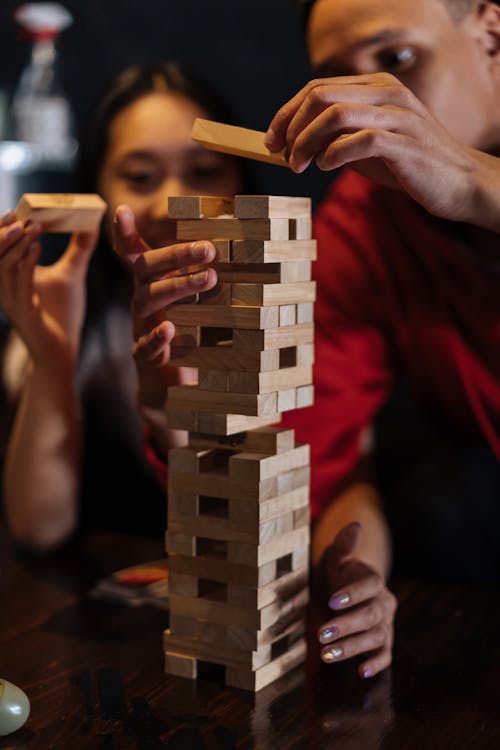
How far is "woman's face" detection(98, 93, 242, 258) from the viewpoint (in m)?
1.49

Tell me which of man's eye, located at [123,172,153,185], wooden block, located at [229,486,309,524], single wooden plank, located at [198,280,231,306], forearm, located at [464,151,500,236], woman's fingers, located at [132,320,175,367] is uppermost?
man's eye, located at [123,172,153,185]

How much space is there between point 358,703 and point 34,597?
0.49 metres

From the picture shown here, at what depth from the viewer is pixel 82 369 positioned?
1.76m

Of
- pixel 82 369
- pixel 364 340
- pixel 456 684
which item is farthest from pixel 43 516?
pixel 456 684

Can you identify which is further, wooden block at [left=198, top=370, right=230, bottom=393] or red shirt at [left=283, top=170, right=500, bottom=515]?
red shirt at [left=283, top=170, right=500, bottom=515]

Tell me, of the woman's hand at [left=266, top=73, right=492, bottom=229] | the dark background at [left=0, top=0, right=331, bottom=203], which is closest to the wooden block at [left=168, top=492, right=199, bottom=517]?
the woman's hand at [left=266, top=73, right=492, bottom=229]

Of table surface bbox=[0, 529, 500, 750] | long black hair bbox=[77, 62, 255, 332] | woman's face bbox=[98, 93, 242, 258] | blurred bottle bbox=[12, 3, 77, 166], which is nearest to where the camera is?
table surface bbox=[0, 529, 500, 750]

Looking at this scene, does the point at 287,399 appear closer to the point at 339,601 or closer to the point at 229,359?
the point at 229,359

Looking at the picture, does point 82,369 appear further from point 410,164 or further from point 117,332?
point 410,164

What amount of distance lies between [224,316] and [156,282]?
A: 9 cm

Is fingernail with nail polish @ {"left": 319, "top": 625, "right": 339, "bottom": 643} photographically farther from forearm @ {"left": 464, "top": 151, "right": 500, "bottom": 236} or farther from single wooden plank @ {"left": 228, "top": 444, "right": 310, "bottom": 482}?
forearm @ {"left": 464, "top": 151, "right": 500, "bottom": 236}

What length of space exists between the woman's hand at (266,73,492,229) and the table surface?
50cm

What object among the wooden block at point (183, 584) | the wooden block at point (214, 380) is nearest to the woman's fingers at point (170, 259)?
the wooden block at point (214, 380)

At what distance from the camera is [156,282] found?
0.97 m
